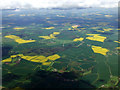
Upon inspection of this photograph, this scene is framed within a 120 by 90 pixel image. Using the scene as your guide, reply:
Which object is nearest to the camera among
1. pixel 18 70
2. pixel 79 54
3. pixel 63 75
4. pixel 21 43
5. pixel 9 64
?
pixel 63 75

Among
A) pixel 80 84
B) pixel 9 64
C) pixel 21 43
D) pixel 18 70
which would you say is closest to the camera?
pixel 80 84

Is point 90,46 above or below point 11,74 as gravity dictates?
above

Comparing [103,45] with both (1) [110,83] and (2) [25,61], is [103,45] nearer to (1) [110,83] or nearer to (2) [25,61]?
(1) [110,83]

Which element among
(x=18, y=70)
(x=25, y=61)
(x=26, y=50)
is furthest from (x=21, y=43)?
(x=18, y=70)

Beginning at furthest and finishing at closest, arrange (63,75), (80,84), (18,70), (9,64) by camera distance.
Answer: (9,64)
(18,70)
(63,75)
(80,84)

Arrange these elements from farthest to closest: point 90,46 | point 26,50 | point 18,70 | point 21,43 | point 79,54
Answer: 1. point 21,43
2. point 90,46
3. point 26,50
4. point 79,54
5. point 18,70

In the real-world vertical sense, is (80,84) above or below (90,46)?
below

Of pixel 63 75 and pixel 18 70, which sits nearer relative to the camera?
pixel 63 75

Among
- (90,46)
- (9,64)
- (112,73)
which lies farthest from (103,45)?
(9,64)

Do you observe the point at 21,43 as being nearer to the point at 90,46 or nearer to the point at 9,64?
the point at 9,64
